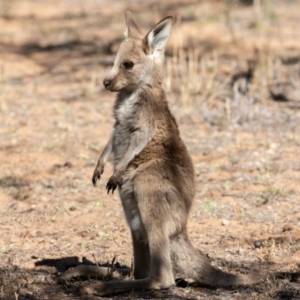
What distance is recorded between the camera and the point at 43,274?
5.23 m

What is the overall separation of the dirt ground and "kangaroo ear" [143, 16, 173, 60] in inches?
59.5

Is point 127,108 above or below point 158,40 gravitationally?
below

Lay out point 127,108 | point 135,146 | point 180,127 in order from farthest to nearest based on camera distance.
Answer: point 180,127 < point 127,108 < point 135,146

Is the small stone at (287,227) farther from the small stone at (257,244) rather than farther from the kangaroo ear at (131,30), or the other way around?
the kangaroo ear at (131,30)

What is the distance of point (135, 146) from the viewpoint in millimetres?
5070

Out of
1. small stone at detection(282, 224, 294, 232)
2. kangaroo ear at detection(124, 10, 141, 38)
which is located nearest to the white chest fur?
kangaroo ear at detection(124, 10, 141, 38)

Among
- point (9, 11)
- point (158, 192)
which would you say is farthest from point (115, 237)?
point (9, 11)

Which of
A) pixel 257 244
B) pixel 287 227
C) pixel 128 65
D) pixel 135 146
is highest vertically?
pixel 128 65

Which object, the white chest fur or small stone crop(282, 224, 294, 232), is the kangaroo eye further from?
small stone crop(282, 224, 294, 232)

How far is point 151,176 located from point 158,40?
1.10 m

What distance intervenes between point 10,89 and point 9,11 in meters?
4.18

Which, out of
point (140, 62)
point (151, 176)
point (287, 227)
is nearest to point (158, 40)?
point (140, 62)

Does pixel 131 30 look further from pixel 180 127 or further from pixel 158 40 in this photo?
pixel 180 127

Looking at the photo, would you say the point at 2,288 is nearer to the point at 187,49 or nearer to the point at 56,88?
the point at 56,88
